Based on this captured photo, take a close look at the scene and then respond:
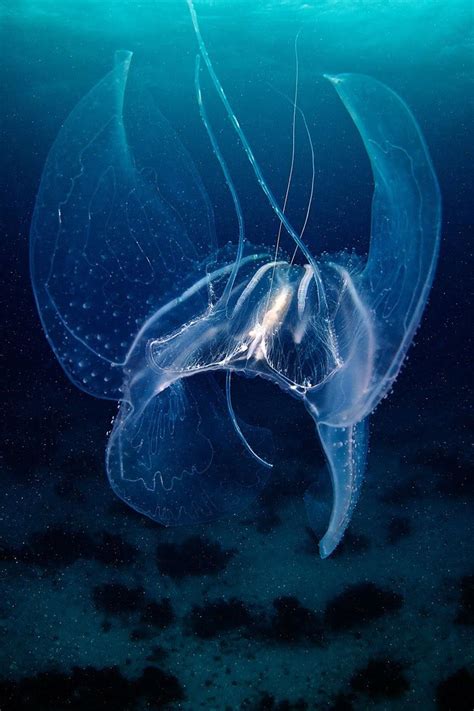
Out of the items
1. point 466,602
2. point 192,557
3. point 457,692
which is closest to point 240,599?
point 192,557

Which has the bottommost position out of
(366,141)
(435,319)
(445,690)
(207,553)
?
(445,690)

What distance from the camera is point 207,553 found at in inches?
170

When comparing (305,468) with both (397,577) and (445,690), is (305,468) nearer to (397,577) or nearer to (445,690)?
(397,577)

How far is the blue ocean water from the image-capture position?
3.68m

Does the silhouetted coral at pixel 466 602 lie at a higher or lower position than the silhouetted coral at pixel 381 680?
higher

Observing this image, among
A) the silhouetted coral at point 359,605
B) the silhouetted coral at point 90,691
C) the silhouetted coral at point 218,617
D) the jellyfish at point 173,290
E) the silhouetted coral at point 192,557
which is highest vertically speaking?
the jellyfish at point 173,290

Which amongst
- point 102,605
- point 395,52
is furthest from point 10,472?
point 395,52

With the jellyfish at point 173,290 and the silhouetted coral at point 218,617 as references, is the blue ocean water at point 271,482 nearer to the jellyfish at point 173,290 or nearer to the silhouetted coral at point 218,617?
the silhouetted coral at point 218,617

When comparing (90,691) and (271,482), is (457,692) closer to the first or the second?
(271,482)

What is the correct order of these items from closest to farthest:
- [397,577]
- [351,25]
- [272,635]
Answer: [272,635], [397,577], [351,25]

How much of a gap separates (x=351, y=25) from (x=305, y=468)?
5.37m

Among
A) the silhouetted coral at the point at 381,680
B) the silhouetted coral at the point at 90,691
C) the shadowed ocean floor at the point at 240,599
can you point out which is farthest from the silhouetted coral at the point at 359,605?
the silhouetted coral at the point at 90,691

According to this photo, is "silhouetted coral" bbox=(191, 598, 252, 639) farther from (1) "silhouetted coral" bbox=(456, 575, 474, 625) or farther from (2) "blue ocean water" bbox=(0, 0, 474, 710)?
(1) "silhouetted coral" bbox=(456, 575, 474, 625)

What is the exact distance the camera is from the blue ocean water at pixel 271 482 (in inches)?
145
